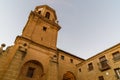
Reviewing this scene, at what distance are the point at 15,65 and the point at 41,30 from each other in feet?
32.8

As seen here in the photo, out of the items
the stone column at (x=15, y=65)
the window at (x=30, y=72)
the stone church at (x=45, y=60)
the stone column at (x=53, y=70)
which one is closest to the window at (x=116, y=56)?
the stone church at (x=45, y=60)

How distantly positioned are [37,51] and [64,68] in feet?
24.4

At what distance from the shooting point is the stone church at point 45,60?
15595 mm

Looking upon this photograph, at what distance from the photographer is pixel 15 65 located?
14.6m

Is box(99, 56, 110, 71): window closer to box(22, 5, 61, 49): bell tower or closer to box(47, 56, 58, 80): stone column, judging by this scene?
box(47, 56, 58, 80): stone column

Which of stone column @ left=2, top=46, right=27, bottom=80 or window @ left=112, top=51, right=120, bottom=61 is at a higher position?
window @ left=112, top=51, right=120, bottom=61

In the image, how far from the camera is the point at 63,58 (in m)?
24.3

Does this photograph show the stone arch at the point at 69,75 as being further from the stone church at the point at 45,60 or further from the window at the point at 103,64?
the window at the point at 103,64

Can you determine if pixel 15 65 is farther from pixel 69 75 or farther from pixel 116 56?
pixel 116 56

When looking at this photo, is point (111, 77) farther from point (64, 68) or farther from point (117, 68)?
point (64, 68)

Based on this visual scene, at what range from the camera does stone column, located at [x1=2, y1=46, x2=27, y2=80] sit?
532 inches

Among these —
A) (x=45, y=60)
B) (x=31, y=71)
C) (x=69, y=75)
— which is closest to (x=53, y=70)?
(x=45, y=60)

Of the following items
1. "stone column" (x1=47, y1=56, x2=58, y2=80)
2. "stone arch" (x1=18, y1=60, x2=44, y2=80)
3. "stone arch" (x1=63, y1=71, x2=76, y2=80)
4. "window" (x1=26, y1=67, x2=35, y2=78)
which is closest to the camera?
"stone arch" (x1=18, y1=60, x2=44, y2=80)

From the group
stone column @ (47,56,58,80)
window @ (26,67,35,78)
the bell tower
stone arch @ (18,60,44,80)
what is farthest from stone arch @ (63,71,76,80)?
window @ (26,67,35,78)
